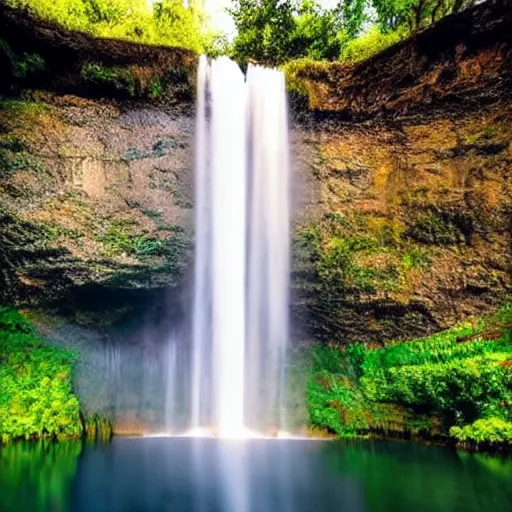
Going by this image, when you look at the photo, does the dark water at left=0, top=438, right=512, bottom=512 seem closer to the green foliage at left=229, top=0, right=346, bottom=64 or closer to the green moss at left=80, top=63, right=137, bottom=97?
the green moss at left=80, top=63, right=137, bottom=97

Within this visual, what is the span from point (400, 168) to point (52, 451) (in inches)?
367

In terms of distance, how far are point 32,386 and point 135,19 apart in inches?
657

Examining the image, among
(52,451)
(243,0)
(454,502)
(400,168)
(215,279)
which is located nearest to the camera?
(454,502)

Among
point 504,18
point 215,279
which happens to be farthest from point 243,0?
point 215,279

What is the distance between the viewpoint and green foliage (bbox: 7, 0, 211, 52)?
71.3 feet

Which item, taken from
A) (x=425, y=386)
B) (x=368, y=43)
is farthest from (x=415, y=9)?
(x=425, y=386)

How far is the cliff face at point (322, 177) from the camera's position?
12258 millimetres

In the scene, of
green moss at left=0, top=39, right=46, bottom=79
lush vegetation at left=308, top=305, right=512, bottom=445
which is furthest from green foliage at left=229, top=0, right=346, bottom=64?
lush vegetation at left=308, top=305, right=512, bottom=445

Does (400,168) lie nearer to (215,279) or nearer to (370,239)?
(370,239)

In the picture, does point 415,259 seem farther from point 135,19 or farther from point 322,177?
point 135,19

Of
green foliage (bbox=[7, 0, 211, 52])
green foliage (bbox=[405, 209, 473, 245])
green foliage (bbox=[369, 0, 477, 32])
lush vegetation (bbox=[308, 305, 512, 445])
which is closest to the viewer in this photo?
lush vegetation (bbox=[308, 305, 512, 445])

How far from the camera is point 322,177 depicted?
13.6 metres

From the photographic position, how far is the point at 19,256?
1191cm

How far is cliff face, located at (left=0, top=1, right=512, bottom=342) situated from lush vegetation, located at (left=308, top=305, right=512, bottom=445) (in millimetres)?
728
